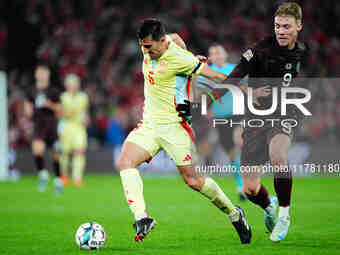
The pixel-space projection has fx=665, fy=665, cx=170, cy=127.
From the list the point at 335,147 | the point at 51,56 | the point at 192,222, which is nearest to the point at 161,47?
the point at 192,222

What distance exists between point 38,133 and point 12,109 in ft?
20.8

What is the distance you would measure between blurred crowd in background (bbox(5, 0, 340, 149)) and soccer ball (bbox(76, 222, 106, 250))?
1243cm

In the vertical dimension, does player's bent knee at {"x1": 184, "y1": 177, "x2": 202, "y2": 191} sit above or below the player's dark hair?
below

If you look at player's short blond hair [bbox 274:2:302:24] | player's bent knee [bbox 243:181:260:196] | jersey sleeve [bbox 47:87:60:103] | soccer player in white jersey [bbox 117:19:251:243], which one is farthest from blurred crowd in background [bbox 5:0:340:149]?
player's short blond hair [bbox 274:2:302:24]

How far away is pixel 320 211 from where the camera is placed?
9.10 m

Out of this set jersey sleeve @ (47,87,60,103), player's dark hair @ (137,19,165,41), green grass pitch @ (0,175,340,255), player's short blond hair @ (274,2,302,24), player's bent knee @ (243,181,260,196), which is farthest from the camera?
jersey sleeve @ (47,87,60,103)

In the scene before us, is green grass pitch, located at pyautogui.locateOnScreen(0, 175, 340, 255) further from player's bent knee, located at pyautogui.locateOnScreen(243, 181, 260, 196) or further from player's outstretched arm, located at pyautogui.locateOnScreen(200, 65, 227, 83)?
player's outstretched arm, located at pyautogui.locateOnScreen(200, 65, 227, 83)

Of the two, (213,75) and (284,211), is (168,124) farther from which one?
(284,211)

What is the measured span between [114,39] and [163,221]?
1388 cm

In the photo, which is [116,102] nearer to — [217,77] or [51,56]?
[51,56]

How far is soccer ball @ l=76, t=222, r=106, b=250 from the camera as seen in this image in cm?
613

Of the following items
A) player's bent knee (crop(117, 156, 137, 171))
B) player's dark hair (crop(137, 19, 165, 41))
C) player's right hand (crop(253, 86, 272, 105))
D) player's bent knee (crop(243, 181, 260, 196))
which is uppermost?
player's dark hair (crop(137, 19, 165, 41))

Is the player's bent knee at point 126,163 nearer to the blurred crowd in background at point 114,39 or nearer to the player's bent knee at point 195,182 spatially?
the player's bent knee at point 195,182

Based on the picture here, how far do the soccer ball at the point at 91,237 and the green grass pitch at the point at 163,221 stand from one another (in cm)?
9
